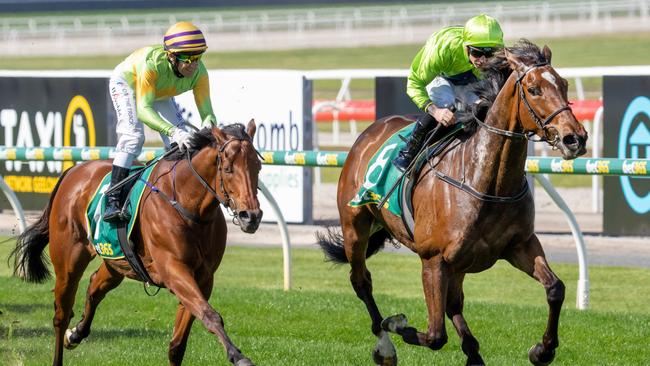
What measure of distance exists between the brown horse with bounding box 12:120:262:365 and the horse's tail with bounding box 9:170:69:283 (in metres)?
0.18

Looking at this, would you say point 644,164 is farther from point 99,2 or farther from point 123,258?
point 99,2

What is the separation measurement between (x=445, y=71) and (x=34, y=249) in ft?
8.10

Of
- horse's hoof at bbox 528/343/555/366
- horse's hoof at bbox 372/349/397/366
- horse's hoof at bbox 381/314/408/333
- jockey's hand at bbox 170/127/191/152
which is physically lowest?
horse's hoof at bbox 372/349/397/366

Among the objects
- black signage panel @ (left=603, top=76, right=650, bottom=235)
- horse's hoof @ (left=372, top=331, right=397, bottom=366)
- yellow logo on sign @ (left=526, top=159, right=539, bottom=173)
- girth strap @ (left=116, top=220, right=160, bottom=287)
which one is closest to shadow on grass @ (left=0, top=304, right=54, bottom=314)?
girth strap @ (left=116, top=220, right=160, bottom=287)

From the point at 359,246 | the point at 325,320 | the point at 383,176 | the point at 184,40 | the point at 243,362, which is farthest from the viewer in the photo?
the point at 325,320

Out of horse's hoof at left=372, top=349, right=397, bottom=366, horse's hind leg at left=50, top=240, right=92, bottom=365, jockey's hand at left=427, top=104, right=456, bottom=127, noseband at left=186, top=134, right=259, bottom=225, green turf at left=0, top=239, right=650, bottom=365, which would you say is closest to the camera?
noseband at left=186, top=134, right=259, bottom=225

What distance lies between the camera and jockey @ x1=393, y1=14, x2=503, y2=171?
237 inches

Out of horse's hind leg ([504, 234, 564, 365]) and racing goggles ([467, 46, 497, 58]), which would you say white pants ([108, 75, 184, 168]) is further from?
horse's hind leg ([504, 234, 564, 365])

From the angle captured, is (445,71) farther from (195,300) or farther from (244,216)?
(195,300)

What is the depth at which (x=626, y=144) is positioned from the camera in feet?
34.1

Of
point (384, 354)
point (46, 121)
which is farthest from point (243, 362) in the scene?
point (46, 121)

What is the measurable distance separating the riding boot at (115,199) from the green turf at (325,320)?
0.85 meters

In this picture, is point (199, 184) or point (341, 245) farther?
point (341, 245)

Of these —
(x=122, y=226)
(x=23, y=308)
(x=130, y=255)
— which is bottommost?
(x=23, y=308)
